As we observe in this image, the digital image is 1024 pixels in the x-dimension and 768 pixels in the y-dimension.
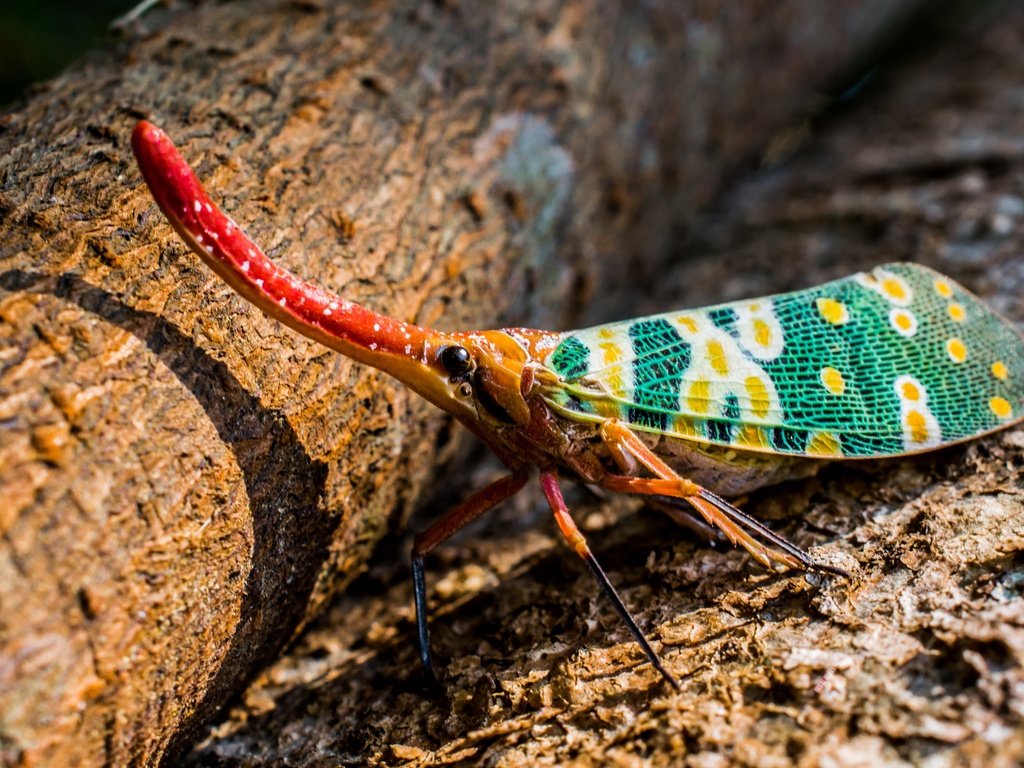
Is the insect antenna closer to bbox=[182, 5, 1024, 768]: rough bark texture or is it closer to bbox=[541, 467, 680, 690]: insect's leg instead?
bbox=[182, 5, 1024, 768]: rough bark texture

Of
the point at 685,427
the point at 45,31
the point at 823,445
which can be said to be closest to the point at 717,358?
the point at 685,427

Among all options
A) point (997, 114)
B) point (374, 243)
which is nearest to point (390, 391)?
point (374, 243)

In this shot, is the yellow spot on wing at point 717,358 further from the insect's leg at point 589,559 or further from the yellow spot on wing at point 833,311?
the insect's leg at point 589,559

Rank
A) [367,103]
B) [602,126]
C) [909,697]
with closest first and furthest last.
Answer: [909,697], [367,103], [602,126]

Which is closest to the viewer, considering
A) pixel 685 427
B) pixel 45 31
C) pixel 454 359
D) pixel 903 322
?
pixel 454 359

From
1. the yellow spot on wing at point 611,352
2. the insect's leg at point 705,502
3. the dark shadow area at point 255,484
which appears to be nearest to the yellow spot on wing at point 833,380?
the insect's leg at point 705,502

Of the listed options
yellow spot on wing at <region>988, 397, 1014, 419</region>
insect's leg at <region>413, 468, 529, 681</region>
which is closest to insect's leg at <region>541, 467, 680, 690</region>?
insect's leg at <region>413, 468, 529, 681</region>

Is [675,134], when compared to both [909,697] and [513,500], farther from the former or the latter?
[909,697]

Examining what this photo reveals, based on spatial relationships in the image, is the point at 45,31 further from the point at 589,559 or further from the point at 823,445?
the point at 823,445
